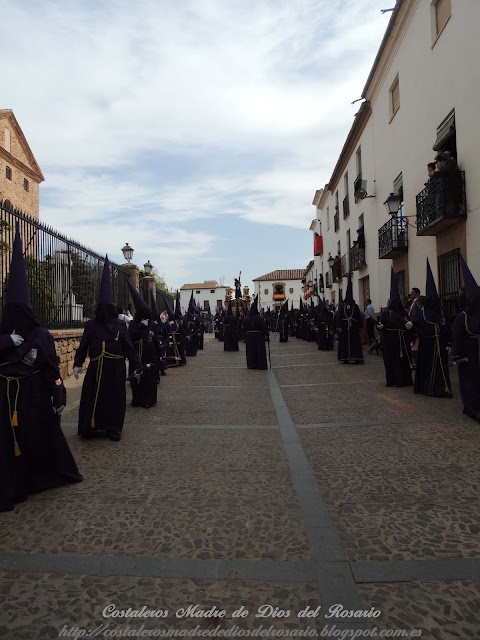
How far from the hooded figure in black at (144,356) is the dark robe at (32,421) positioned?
333 centimetres

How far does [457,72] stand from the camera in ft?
37.4

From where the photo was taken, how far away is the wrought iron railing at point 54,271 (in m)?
9.60

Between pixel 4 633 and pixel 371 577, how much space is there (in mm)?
1890

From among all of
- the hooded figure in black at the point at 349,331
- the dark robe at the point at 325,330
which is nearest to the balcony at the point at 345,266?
the dark robe at the point at 325,330

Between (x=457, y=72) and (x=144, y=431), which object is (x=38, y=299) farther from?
(x=457, y=72)

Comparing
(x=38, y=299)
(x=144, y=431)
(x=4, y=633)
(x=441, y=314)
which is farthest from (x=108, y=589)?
(x=38, y=299)

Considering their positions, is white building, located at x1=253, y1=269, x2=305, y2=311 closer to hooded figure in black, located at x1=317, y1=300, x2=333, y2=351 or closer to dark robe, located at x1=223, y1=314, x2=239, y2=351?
dark robe, located at x1=223, y1=314, x2=239, y2=351

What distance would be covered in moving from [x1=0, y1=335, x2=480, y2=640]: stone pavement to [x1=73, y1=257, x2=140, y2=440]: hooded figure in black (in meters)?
0.27

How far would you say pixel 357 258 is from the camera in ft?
73.2

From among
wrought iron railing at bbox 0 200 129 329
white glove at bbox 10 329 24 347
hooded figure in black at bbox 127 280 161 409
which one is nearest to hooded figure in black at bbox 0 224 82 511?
white glove at bbox 10 329 24 347

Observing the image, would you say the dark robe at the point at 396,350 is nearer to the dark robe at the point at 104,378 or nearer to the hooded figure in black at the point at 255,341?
the hooded figure in black at the point at 255,341

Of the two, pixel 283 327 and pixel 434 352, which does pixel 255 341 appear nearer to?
pixel 434 352

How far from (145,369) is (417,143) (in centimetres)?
1092

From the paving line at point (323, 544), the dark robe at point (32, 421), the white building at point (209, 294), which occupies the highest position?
the white building at point (209, 294)
